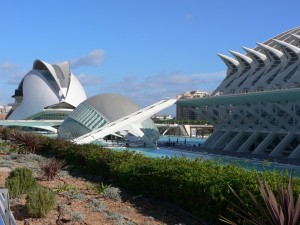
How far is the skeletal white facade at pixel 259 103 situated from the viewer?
1374 inches

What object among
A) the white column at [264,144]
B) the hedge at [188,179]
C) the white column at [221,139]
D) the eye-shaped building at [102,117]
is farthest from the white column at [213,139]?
the hedge at [188,179]

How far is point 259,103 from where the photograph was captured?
37.5 m

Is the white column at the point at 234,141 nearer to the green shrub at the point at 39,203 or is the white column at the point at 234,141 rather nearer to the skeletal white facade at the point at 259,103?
the skeletal white facade at the point at 259,103

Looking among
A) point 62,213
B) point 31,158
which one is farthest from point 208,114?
point 62,213

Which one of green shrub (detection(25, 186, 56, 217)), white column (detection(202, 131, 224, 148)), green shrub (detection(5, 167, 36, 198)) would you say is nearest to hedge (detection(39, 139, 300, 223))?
green shrub (detection(5, 167, 36, 198))

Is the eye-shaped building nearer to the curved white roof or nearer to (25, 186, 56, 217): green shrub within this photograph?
the curved white roof

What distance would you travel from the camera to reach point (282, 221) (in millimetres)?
5105

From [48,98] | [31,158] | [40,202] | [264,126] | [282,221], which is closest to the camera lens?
[282,221]

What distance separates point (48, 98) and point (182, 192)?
78329mm

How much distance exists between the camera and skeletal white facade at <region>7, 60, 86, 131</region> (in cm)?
8500

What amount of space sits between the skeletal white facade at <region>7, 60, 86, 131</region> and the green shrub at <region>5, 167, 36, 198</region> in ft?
241

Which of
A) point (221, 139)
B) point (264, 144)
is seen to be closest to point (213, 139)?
point (221, 139)

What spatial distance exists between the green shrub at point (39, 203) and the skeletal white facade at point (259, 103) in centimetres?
2449

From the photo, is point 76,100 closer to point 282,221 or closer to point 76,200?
point 76,200
